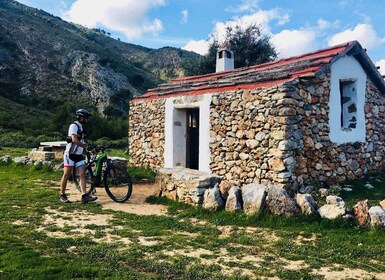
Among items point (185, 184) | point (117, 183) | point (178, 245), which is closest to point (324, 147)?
point (185, 184)

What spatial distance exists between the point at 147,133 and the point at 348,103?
6.30 metres

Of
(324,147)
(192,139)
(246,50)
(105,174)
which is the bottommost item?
(105,174)

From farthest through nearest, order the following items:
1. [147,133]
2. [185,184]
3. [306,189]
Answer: [147,133], [306,189], [185,184]

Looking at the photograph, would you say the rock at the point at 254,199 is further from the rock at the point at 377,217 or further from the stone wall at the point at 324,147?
the stone wall at the point at 324,147

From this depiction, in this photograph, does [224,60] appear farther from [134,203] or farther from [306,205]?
[306,205]

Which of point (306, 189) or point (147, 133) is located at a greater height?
point (147, 133)

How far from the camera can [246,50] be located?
84.5ft

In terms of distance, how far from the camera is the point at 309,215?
569 cm

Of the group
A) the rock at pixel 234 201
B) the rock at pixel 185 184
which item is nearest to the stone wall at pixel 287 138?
the rock at pixel 185 184

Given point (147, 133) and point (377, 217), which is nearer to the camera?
point (377, 217)

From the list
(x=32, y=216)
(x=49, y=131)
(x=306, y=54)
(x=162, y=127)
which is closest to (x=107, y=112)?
(x=49, y=131)

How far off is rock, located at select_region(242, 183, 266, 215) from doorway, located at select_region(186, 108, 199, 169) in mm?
5225

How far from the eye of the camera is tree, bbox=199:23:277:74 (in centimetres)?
2552

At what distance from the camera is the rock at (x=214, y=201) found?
636cm
